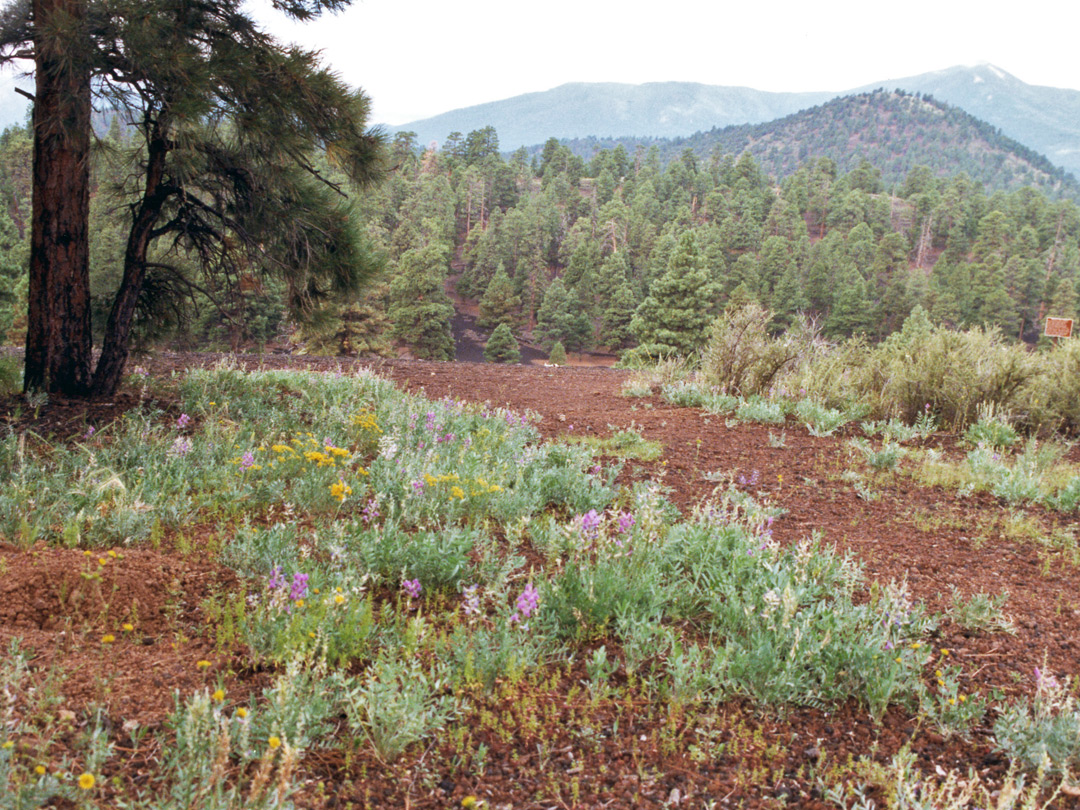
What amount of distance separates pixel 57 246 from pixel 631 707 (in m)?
4.81

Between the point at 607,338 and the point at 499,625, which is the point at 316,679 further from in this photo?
the point at 607,338

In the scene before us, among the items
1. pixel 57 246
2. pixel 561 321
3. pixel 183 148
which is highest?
pixel 183 148

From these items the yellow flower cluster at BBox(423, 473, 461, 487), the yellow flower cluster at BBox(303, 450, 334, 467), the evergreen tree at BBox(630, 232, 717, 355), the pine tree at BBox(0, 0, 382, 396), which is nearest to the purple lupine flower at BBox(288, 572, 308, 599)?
the yellow flower cluster at BBox(423, 473, 461, 487)

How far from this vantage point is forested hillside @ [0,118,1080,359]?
3800 cm

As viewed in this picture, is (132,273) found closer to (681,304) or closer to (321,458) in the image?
(321,458)

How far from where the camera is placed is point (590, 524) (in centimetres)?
293

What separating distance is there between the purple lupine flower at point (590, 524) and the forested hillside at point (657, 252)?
23543 millimetres

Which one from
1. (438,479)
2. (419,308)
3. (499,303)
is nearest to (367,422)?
(438,479)

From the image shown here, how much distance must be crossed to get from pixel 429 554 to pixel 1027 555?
10.7ft

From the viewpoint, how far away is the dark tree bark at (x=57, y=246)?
4.30 m

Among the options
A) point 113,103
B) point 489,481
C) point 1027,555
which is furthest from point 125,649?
point 1027,555

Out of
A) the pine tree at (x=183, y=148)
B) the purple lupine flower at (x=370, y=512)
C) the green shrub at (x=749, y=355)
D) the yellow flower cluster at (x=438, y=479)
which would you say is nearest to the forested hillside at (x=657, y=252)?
the green shrub at (x=749, y=355)

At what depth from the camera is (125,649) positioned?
7.22 ft

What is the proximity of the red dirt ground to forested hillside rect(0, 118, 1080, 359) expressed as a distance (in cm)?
2345
